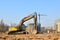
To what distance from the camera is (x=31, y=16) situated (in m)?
24.0

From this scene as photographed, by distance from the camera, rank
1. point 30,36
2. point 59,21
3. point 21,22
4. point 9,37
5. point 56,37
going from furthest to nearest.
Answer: point 59,21 → point 21,22 → point 9,37 → point 30,36 → point 56,37

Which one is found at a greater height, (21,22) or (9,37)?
(21,22)

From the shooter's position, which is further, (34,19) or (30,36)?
(34,19)

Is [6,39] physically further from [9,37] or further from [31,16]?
[31,16]

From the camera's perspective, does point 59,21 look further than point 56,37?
Yes

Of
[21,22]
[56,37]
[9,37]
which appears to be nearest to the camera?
[56,37]

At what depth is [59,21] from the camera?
62031 millimetres

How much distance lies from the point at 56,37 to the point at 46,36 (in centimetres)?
91

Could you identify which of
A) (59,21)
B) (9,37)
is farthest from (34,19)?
(59,21)

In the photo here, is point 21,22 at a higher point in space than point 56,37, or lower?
higher

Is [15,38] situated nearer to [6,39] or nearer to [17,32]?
[6,39]

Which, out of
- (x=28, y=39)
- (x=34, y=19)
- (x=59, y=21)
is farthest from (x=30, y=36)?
(x=59, y=21)

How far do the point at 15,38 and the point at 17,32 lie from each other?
5.01 metres

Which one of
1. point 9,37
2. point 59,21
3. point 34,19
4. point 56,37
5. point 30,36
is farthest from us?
point 59,21
